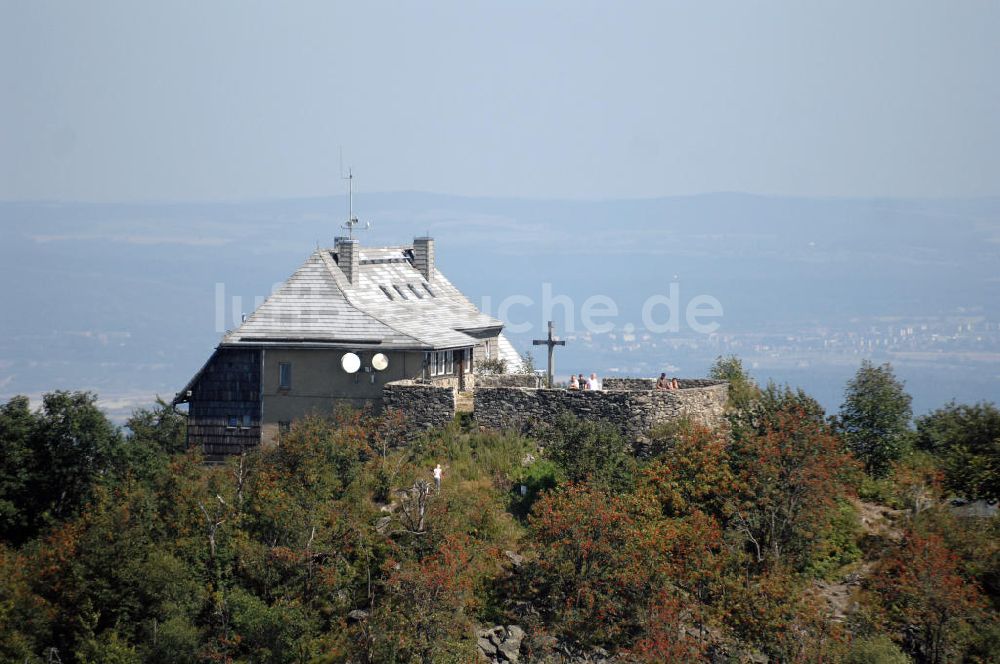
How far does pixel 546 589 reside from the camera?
148 feet

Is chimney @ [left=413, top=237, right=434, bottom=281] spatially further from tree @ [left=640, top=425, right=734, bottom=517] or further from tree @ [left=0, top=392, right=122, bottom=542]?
tree @ [left=640, top=425, right=734, bottom=517]

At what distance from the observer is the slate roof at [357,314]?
188ft

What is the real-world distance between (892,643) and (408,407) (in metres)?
19.5

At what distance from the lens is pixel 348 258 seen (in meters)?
62.8

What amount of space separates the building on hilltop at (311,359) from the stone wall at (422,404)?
1928 mm

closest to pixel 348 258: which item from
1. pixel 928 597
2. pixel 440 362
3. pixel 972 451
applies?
pixel 440 362

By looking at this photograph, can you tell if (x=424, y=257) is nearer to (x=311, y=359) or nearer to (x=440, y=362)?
(x=440, y=362)

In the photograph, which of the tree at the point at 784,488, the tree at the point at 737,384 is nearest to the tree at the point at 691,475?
the tree at the point at 784,488

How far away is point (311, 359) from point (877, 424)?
2156cm

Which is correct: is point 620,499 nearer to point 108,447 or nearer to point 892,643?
Result: point 892,643

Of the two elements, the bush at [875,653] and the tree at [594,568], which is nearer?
the bush at [875,653]

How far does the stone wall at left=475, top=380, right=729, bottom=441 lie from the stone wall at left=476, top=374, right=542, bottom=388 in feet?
17.6

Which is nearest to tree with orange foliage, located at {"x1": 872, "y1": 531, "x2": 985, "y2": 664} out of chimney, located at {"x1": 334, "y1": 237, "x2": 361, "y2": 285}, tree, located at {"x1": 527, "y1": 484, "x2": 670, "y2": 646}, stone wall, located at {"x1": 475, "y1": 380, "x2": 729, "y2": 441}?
tree, located at {"x1": 527, "y1": 484, "x2": 670, "y2": 646}

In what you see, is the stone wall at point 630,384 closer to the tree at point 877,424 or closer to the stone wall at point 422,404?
the stone wall at point 422,404
